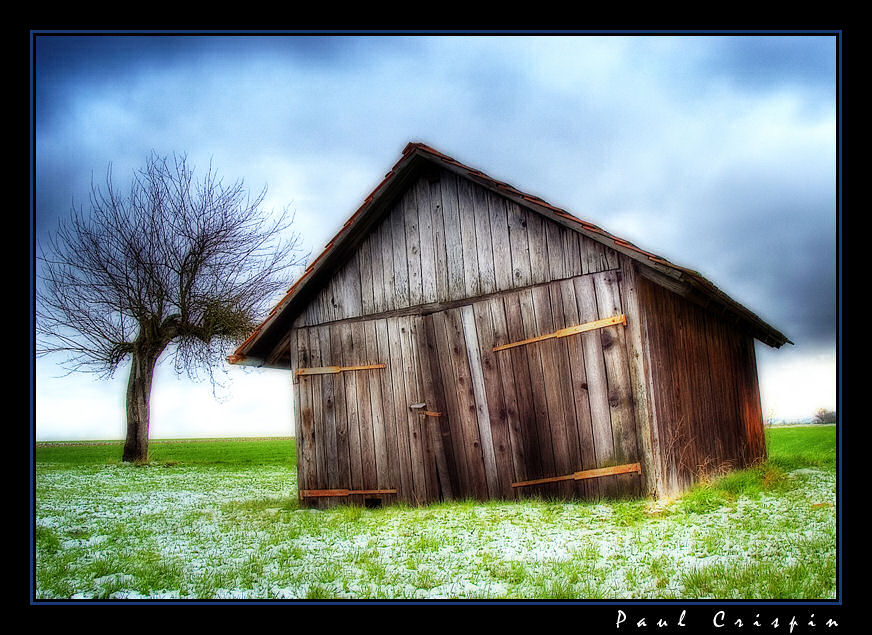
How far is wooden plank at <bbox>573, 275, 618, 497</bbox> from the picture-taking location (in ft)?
25.8

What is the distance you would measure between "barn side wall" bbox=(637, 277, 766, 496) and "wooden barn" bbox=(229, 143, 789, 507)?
4 cm

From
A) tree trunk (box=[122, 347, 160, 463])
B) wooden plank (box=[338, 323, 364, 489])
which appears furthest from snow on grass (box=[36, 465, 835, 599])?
tree trunk (box=[122, 347, 160, 463])

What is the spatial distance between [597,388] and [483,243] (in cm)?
255

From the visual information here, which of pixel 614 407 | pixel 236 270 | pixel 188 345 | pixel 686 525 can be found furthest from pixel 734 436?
pixel 188 345

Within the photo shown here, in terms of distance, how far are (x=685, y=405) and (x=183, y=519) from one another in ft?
22.9

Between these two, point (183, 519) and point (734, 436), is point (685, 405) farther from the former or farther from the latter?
point (183, 519)

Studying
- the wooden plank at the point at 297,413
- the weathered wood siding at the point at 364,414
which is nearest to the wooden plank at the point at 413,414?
the weathered wood siding at the point at 364,414

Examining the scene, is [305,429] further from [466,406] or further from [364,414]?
[466,406]

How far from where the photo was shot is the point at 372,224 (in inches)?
391

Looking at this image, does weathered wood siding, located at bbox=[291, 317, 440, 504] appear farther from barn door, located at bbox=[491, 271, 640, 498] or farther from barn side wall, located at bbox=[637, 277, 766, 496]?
barn side wall, located at bbox=[637, 277, 766, 496]

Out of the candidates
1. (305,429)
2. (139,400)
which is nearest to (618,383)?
(305,429)

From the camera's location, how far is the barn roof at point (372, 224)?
298 inches

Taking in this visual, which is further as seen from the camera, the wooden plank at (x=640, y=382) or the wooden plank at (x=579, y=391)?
the wooden plank at (x=579, y=391)

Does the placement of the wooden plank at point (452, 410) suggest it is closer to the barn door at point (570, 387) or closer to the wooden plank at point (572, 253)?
the barn door at point (570, 387)
